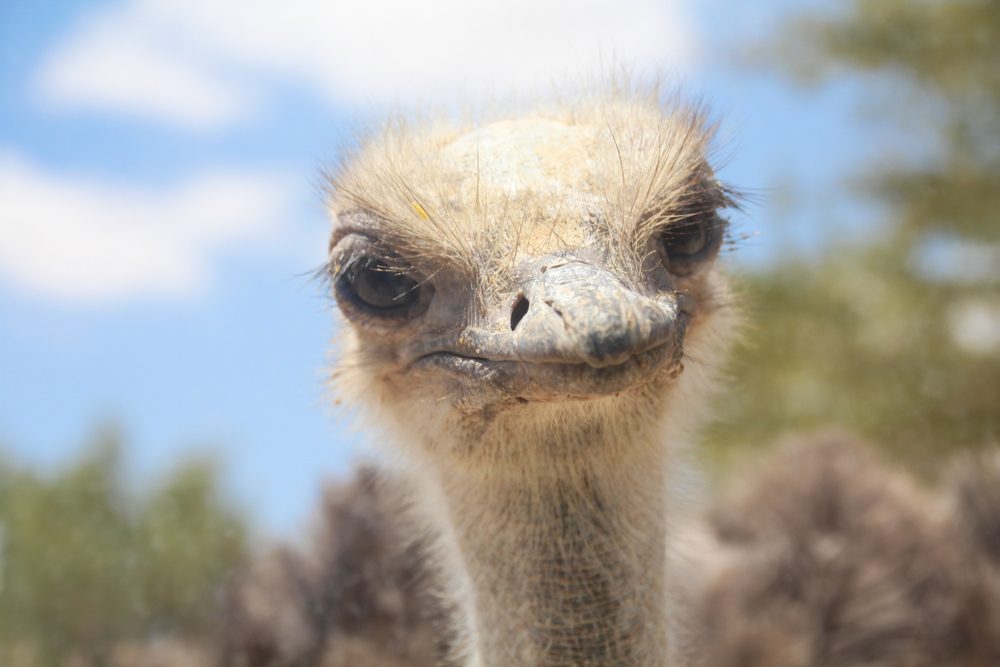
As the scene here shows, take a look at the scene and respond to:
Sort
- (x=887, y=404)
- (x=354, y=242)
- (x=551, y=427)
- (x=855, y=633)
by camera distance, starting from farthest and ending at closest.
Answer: (x=887, y=404) → (x=855, y=633) → (x=354, y=242) → (x=551, y=427)

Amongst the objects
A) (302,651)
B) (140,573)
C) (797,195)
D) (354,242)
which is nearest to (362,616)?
(302,651)

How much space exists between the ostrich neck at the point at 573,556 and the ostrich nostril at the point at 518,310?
14.4 inches

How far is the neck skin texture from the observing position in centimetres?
206

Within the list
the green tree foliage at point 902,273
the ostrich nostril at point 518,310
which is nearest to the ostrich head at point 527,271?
the ostrich nostril at point 518,310

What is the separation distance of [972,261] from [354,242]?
786cm

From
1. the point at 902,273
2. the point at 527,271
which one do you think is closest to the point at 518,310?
the point at 527,271

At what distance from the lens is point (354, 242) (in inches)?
84.9

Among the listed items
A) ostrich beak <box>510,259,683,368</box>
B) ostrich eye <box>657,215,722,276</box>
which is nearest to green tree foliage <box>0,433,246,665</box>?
ostrich eye <box>657,215,722,276</box>

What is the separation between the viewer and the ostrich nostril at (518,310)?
5.66 feet

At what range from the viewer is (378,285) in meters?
2.13

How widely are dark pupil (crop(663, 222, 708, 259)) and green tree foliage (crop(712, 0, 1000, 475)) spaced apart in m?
6.07

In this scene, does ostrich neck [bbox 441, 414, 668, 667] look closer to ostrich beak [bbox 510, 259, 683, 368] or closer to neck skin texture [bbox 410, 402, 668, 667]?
neck skin texture [bbox 410, 402, 668, 667]

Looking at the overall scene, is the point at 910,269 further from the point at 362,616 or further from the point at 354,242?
the point at 354,242

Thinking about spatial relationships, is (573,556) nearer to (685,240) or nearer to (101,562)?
(685,240)
